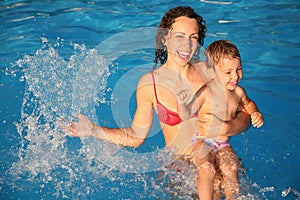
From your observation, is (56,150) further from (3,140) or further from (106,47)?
(106,47)

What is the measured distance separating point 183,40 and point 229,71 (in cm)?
43

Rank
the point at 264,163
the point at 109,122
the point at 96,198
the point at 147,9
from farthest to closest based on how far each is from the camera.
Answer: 1. the point at 147,9
2. the point at 109,122
3. the point at 264,163
4. the point at 96,198

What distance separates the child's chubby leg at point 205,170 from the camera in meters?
2.86

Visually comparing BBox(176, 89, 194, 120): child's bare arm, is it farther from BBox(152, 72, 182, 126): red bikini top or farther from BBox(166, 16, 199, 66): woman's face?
BBox(166, 16, 199, 66): woman's face

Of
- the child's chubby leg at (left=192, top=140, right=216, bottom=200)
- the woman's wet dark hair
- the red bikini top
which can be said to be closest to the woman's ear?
the woman's wet dark hair

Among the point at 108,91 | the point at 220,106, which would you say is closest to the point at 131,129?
the point at 220,106

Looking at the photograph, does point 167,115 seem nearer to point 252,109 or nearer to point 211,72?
point 211,72

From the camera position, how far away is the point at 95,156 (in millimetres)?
3926

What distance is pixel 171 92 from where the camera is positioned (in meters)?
3.30

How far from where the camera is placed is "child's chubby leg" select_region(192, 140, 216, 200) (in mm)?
2857

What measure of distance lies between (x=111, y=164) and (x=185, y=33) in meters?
1.44

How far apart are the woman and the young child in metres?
0.06

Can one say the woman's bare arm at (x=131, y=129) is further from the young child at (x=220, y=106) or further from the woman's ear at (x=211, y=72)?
the woman's ear at (x=211, y=72)

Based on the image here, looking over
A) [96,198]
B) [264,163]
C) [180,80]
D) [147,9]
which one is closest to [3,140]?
[96,198]
